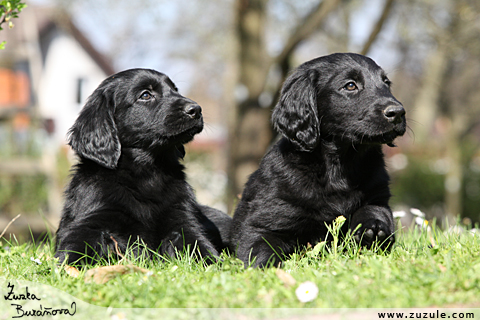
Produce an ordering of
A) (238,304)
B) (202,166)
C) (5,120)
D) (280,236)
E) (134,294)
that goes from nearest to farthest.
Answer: (238,304), (134,294), (280,236), (5,120), (202,166)

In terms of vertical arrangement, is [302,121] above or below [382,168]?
above

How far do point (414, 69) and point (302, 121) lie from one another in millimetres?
13327

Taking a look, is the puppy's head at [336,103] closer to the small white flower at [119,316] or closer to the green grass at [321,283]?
the green grass at [321,283]

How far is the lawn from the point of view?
2033 millimetres

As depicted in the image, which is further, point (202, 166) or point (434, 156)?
point (434, 156)

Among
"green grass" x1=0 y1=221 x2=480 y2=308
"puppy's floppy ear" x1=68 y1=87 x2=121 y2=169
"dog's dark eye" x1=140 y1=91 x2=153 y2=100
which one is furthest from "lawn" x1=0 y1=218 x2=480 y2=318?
"dog's dark eye" x1=140 y1=91 x2=153 y2=100

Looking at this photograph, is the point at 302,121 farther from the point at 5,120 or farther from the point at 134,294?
the point at 5,120

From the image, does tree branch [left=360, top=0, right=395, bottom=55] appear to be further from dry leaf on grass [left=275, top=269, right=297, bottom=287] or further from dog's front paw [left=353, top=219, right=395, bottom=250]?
dry leaf on grass [left=275, top=269, right=297, bottom=287]

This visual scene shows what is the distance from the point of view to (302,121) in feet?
10.9

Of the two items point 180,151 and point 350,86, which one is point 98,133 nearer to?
point 180,151

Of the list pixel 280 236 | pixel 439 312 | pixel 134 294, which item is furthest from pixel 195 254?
pixel 439 312

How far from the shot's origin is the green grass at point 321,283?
2031 mm

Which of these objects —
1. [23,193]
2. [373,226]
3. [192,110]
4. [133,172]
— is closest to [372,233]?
[373,226]

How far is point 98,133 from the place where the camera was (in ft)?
11.3
